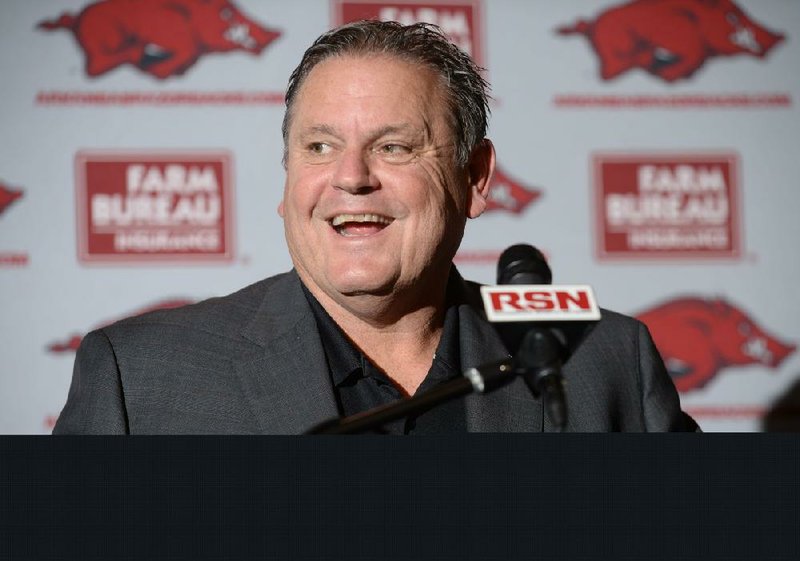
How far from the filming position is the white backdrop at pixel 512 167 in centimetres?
251

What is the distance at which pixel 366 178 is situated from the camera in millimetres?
1573

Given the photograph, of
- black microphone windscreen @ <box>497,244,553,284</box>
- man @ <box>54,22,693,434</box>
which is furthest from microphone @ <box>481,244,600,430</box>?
man @ <box>54,22,693,434</box>

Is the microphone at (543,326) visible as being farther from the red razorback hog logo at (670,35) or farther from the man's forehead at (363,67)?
the red razorback hog logo at (670,35)

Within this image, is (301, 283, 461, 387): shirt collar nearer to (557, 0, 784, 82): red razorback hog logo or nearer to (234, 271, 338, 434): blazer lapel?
(234, 271, 338, 434): blazer lapel

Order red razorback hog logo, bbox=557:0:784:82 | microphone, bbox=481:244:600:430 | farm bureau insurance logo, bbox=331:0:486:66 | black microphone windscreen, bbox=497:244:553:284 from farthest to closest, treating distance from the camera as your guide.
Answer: red razorback hog logo, bbox=557:0:784:82
farm bureau insurance logo, bbox=331:0:486:66
black microphone windscreen, bbox=497:244:553:284
microphone, bbox=481:244:600:430

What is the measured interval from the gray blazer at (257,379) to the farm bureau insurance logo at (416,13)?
988 mm

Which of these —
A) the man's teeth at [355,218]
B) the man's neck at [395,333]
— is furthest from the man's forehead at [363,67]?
the man's neck at [395,333]

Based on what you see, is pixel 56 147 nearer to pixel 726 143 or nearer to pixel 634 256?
pixel 634 256

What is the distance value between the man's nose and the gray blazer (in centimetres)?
24

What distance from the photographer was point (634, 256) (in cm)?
270

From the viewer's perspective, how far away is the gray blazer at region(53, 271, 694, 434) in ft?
5.22

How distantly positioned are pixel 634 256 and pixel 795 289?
16.8 inches

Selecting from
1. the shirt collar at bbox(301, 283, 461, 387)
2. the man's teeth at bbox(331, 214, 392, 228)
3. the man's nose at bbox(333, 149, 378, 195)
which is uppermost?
the man's nose at bbox(333, 149, 378, 195)

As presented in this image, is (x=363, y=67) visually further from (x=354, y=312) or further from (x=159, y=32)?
(x=159, y=32)
